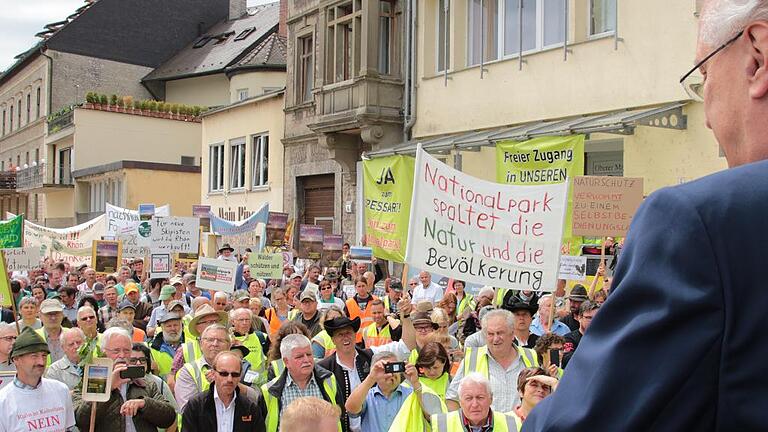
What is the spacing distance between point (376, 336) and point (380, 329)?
356 millimetres

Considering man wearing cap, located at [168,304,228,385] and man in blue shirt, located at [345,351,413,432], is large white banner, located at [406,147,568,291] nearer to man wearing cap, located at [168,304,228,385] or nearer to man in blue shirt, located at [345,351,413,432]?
man in blue shirt, located at [345,351,413,432]

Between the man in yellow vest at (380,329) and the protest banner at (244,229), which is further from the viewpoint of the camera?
the protest banner at (244,229)

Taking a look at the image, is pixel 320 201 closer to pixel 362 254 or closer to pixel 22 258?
pixel 362 254

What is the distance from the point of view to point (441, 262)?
27.5 ft

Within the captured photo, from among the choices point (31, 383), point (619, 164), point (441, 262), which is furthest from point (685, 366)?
point (619, 164)

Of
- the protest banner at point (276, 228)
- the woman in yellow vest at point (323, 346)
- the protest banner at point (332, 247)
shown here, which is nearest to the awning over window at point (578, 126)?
the protest banner at point (332, 247)

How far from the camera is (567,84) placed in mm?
16625

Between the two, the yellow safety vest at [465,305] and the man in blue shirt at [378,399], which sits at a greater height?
the yellow safety vest at [465,305]

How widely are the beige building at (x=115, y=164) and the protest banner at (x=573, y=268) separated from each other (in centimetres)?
3020

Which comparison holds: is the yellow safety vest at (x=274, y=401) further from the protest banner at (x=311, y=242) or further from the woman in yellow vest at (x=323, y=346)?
the protest banner at (x=311, y=242)

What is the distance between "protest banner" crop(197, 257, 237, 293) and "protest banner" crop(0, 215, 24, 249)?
18.6ft

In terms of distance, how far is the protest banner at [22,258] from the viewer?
1557 cm

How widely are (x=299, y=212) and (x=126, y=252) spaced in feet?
25.9

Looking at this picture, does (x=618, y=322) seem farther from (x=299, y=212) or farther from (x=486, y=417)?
(x=299, y=212)
